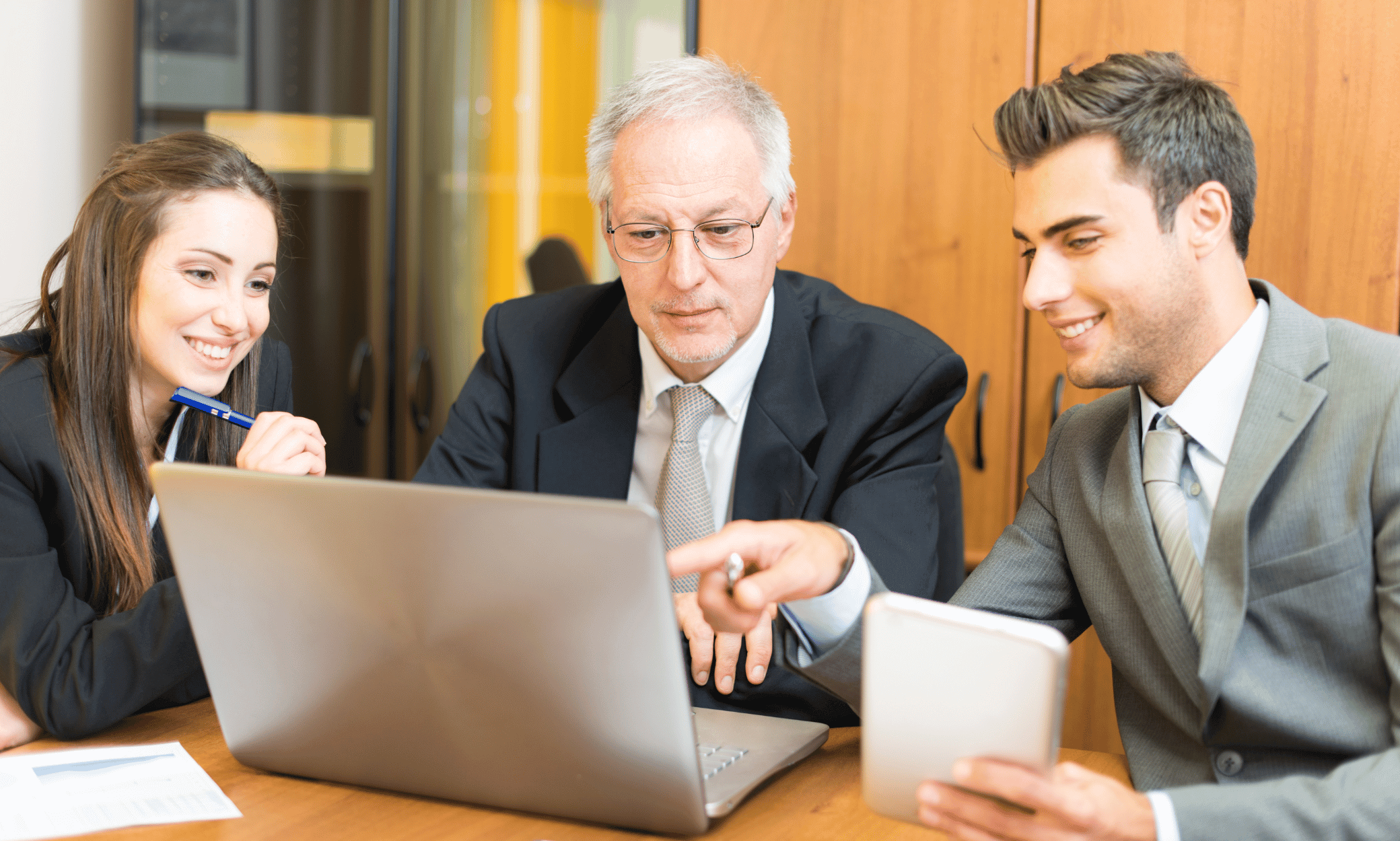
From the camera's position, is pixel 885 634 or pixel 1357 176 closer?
pixel 885 634

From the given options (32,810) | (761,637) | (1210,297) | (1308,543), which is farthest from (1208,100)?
(32,810)

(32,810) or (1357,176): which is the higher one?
(1357,176)

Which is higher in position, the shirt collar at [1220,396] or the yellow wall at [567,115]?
the yellow wall at [567,115]

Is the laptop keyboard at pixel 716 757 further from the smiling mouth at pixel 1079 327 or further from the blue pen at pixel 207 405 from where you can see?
the blue pen at pixel 207 405

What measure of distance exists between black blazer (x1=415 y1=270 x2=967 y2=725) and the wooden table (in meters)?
0.28

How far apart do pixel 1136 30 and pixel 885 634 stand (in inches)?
64.9

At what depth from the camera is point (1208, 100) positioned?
1.15 metres

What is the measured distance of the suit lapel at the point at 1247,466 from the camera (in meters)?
1.00

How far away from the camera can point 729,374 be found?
1.59 m

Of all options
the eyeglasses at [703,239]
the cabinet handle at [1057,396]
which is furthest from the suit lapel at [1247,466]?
the cabinet handle at [1057,396]

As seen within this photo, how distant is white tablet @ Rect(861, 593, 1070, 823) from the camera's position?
71cm

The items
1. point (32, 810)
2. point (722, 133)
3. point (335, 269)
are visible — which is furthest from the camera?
point (335, 269)

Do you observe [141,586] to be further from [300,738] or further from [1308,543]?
[1308,543]

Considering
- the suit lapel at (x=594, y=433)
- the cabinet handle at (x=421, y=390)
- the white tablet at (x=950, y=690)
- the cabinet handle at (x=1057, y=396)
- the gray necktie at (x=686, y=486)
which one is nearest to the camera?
the white tablet at (x=950, y=690)
